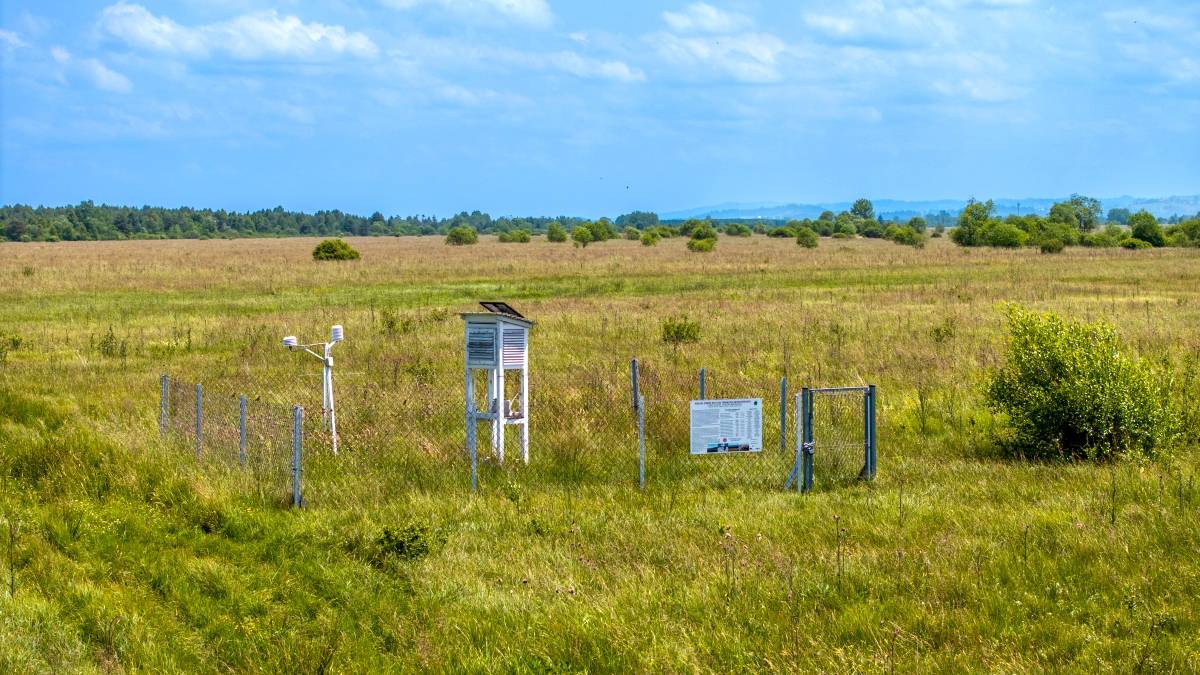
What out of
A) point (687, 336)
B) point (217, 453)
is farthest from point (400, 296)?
point (217, 453)

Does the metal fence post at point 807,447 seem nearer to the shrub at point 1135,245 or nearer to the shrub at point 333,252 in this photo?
the shrub at point 333,252

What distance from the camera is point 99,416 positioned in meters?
15.7

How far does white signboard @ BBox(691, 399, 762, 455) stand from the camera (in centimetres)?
1130

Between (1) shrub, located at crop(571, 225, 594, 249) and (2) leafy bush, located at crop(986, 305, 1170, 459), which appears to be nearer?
(2) leafy bush, located at crop(986, 305, 1170, 459)

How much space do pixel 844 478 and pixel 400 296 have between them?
1214 inches

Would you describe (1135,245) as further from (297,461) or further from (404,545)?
(404,545)

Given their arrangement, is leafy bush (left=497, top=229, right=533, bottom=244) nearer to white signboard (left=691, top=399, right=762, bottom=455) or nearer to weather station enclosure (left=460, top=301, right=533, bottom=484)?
weather station enclosure (left=460, top=301, right=533, bottom=484)

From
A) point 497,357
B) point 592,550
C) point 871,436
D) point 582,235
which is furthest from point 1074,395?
point 582,235

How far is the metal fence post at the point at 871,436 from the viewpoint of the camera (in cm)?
1143

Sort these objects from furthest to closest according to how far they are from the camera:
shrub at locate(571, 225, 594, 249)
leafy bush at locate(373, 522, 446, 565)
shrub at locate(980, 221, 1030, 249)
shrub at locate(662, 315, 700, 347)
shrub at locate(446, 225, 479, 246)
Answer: shrub at locate(571, 225, 594, 249) < shrub at locate(446, 225, 479, 246) < shrub at locate(980, 221, 1030, 249) < shrub at locate(662, 315, 700, 347) < leafy bush at locate(373, 522, 446, 565)

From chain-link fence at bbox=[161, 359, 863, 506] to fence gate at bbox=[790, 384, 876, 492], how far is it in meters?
0.06

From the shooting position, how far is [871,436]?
11766 millimetres

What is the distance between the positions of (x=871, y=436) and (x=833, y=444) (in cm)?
61

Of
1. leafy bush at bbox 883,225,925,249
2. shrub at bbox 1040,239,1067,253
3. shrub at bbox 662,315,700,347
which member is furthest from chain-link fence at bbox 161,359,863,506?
leafy bush at bbox 883,225,925,249
